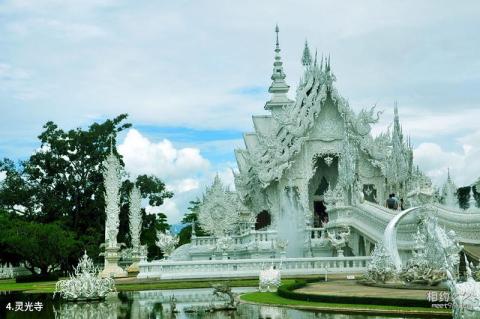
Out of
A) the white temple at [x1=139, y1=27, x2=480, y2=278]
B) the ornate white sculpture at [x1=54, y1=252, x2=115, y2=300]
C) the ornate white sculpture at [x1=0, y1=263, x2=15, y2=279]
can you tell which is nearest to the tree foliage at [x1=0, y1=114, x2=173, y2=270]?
the ornate white sculpture at [x1=0, y1=263, x2=15, y2=279]

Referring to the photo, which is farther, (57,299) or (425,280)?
(57,299)

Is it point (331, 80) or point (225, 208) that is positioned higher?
point (331, 80)

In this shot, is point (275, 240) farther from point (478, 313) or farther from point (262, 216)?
point (478, 313)

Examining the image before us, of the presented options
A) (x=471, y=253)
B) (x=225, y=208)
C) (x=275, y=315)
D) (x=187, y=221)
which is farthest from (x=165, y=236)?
(x=187, y=221)

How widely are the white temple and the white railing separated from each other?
142 inches

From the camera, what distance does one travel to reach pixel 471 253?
18.6 m

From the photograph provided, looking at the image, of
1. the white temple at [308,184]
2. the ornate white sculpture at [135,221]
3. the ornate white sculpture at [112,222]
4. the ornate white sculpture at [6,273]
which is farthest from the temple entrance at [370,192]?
the ornate white sculpture at [6,273]

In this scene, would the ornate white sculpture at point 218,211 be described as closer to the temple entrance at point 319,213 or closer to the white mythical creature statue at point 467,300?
the temple entrance at point 319,213

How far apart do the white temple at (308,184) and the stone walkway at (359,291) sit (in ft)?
35.9

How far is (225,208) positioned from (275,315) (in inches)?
799

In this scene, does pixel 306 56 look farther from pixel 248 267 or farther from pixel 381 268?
pixel 381 268

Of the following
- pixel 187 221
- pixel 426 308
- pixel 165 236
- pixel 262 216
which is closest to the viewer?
pixel 426 308

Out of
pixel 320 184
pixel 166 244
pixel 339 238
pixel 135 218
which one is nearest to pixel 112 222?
pixel 166 244

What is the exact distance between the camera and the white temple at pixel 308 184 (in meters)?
31.8
